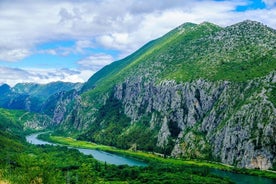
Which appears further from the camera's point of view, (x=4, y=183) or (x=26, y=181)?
(x=26, y=181)
